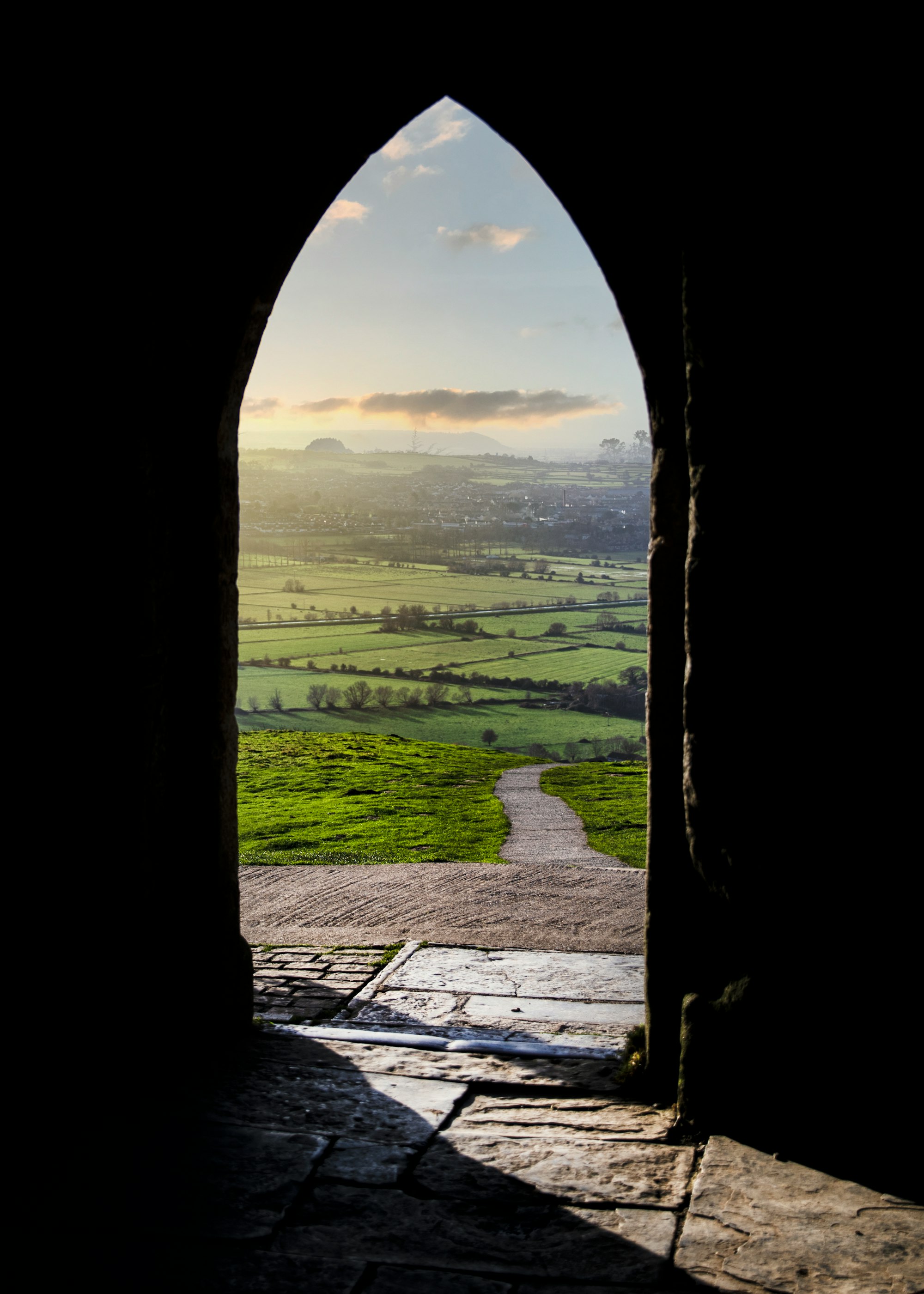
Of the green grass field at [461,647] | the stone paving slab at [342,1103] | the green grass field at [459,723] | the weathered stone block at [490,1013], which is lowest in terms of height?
the green grass field at [459,723]

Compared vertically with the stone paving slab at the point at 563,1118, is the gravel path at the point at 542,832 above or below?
below

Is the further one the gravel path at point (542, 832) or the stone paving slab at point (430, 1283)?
the gravel path at point (542, 832)

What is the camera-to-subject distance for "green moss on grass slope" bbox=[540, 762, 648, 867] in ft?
29.6

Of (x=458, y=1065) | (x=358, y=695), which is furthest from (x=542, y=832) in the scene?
(x=358, y=695)

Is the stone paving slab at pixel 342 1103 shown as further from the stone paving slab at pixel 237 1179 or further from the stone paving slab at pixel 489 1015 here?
the stone paving slab at pixel 489 1015

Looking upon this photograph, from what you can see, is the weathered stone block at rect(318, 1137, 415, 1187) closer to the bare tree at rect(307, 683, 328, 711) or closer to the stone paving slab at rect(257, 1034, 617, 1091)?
the stone paving slab at rect(257, 1034, 617, 1091)

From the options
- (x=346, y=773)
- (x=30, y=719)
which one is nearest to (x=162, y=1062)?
(x=30, y=719)

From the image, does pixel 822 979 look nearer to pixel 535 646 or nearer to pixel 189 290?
pixel 189 290

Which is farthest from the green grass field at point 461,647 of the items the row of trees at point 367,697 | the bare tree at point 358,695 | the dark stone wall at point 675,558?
the dark stone wall at point 675,558

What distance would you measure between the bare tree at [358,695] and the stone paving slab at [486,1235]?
33.7 m

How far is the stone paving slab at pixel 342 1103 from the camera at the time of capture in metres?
2.89

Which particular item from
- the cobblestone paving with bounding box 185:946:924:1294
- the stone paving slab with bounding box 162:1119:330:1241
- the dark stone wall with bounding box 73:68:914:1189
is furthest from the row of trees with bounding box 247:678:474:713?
the stone paving slab with bounding box 162:1119:330:1241

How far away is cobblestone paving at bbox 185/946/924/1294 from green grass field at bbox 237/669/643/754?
30.5 metres

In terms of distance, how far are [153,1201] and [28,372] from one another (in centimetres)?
227
